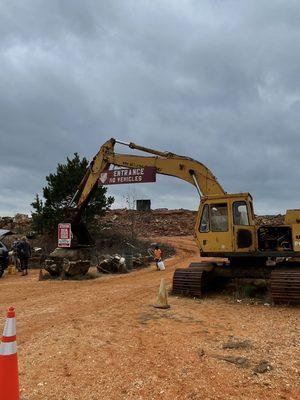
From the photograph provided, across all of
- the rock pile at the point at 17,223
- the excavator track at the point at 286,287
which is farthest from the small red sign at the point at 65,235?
the rock pile at the point at 17,223

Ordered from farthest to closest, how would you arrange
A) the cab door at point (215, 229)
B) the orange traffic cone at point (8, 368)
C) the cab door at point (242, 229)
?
1. the cab door at point (215, 229)
2. the cab door at point (242, 229)
3. the orange traffic cone at point (8, 368)

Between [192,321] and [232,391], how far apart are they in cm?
391

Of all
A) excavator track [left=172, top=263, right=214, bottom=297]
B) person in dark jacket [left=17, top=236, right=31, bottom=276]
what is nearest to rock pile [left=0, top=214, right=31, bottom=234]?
person in dark jacket [left=17, top=236, right=31, bottom=276]

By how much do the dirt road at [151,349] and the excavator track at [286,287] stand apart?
406 mm

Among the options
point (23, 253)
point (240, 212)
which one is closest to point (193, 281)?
point (240, 212)

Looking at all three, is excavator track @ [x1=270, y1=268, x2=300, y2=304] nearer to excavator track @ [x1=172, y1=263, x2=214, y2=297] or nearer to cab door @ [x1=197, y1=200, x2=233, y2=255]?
cab door @ [x1=197, y1=200, x2=233, y2=255]

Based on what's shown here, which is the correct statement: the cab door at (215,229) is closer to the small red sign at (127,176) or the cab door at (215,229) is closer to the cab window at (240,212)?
the cab window at (240,212)

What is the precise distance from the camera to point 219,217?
1266cm

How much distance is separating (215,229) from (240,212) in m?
0.88

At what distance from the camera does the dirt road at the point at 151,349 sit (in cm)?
523

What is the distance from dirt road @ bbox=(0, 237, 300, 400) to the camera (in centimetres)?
523

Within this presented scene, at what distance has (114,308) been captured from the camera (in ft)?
34.3

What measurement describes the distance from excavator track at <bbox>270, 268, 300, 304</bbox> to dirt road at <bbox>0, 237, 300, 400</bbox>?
41 cm

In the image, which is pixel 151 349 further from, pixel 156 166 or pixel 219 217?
pixel 156 166
